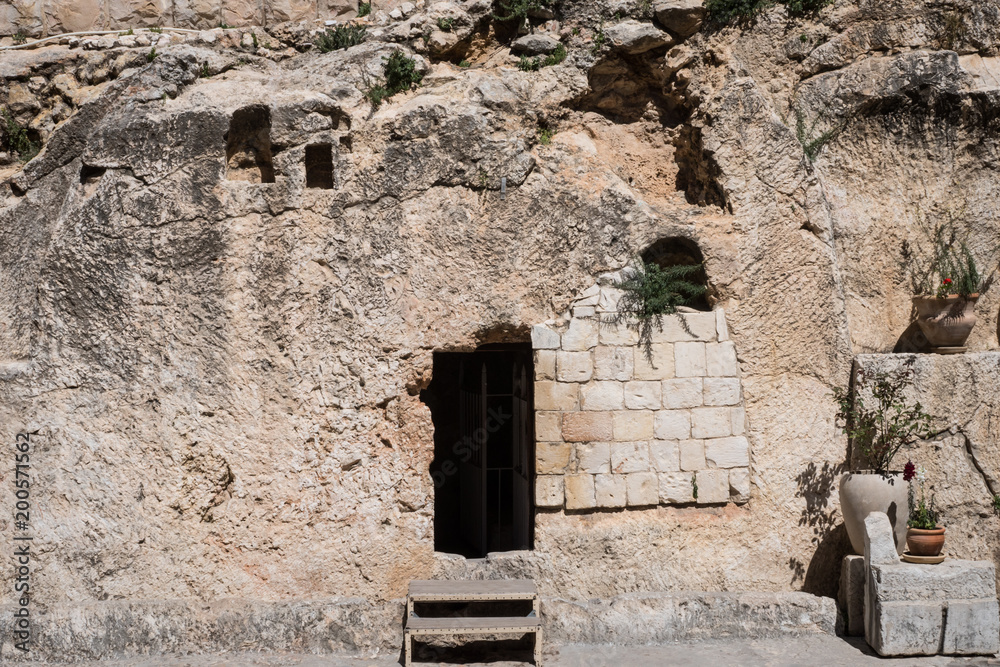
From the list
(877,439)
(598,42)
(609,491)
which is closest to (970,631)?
(877,439)

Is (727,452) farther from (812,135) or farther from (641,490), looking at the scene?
(812,135)

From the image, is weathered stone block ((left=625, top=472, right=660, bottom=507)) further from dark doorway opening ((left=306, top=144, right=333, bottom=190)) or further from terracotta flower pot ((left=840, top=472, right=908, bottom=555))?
dark doorway opening ((left=306, top=144, right=333, bottom=190))

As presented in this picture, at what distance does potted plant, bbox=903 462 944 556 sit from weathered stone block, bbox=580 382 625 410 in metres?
2.04

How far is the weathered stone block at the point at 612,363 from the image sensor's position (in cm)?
647

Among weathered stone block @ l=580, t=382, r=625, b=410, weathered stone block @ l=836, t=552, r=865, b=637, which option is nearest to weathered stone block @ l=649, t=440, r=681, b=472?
weathered stone block @ l=580, t=382, r=625, b=410

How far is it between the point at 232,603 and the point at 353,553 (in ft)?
2.82

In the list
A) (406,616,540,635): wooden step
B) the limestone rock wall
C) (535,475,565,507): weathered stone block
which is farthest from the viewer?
the limestone rock wall

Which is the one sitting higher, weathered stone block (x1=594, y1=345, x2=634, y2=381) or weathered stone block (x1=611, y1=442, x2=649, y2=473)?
weathered stone block (x1=594, y1=345, x2=634, y2=381)

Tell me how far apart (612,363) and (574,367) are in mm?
281

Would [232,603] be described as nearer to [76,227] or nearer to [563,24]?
[76,227]

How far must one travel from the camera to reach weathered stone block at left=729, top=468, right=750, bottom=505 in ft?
21.3

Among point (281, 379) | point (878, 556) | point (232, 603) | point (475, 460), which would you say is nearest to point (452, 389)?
point (475, 460)

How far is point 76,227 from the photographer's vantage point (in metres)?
6.22

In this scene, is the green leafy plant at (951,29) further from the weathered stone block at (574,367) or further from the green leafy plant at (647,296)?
the weathered stone block at (574,367)
